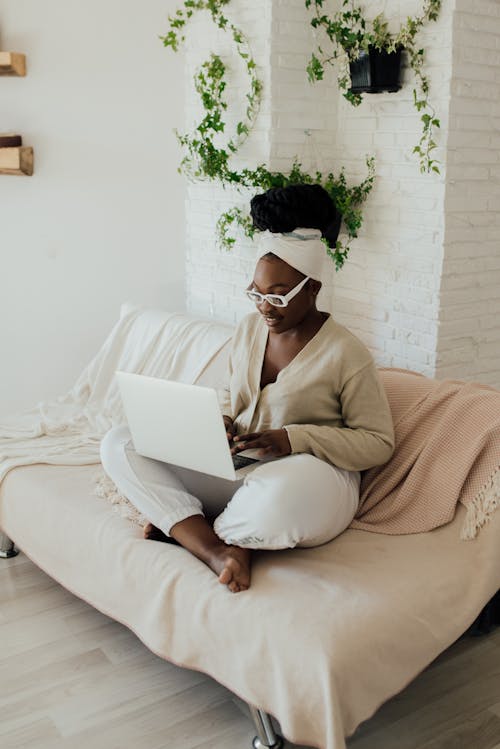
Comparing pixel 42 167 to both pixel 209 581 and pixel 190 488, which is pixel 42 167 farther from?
pixel 209 581

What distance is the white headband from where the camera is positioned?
2.23 meters

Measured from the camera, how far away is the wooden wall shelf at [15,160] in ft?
10.9

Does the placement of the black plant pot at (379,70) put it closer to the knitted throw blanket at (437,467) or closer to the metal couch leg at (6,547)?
the knitted throw blanket at (437,467)

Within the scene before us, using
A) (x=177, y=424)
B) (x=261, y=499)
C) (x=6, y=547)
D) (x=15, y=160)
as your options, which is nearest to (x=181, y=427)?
(x=177, y=424)

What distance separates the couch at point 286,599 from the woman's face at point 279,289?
56 centimetres

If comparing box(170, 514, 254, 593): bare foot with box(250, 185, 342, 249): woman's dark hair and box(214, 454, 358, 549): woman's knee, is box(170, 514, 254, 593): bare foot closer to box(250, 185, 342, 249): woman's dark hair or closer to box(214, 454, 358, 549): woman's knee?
box(214, 454, 358, 549): woman's knee

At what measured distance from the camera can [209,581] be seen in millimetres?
1979

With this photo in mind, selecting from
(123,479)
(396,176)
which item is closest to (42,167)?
(396,176)

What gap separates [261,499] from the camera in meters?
1.97

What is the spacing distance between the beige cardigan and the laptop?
13 cm

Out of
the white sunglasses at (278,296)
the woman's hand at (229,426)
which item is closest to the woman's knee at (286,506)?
the woman's hand at (229,426)

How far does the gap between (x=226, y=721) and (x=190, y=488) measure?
0.58m

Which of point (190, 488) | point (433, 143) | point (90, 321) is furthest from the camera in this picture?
point (90, 321)

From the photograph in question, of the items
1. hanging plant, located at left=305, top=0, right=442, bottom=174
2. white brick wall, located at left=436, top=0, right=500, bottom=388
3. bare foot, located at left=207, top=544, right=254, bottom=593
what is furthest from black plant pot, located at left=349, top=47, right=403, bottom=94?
bare foot, located at left=207, top=544, right=254, bottom=593
